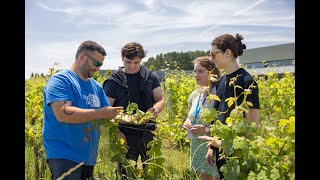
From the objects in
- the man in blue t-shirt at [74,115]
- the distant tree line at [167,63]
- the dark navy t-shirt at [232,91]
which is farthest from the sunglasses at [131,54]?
the dark navy t-shirt at [232,91]

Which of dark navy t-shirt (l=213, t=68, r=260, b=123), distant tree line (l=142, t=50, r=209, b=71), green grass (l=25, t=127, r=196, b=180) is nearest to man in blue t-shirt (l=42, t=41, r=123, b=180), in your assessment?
green grass (l=25, t=127, r=196, b=180)

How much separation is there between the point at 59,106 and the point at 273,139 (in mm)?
1310

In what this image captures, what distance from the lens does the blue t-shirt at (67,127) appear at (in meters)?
2.25

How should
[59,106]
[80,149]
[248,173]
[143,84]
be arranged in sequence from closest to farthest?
1. [248,173]
2. [59,106]
3. [80,149]
4. [143,84]

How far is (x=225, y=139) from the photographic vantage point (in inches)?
73.3

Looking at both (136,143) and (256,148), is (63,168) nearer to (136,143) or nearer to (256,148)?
(136,143)

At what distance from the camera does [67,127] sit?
90.7 inches

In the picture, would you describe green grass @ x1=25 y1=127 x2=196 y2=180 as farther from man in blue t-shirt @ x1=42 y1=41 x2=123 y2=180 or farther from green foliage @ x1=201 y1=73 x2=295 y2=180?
green foliage @ x1=201 y1=73 x2=295 y2=180

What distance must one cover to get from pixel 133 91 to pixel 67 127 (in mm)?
1037

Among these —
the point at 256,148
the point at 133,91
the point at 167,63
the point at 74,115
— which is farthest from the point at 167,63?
the point at 256,148
